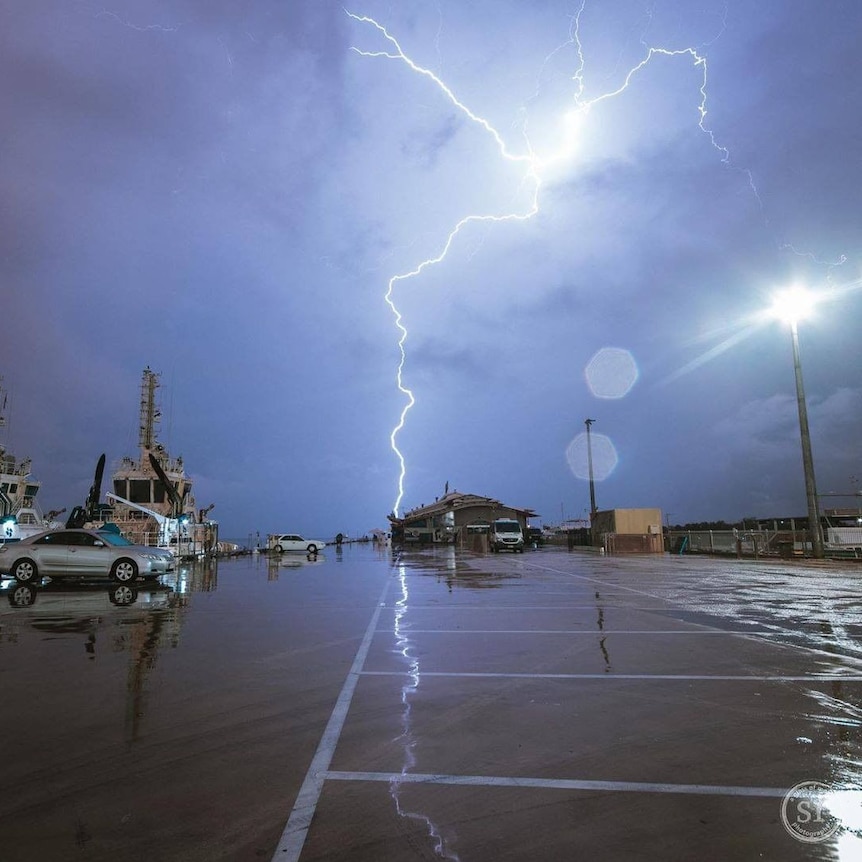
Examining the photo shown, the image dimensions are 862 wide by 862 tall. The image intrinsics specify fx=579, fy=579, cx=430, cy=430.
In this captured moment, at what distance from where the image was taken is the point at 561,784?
358 cm

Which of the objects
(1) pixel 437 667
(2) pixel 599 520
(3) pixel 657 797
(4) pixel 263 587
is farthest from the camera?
(2) pixel 599 520

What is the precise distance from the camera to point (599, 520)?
145ft

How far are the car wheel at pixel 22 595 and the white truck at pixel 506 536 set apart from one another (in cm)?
2933

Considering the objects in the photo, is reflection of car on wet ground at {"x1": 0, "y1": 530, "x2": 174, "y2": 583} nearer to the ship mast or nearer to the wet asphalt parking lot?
the wet asphalt parking lot

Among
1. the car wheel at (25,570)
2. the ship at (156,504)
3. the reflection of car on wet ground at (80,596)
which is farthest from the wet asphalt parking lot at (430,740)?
the ship at (156,504)

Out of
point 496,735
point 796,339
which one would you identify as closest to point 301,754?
point 496,735

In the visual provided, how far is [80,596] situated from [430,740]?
12.3m

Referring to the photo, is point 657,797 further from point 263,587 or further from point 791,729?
point 263,587

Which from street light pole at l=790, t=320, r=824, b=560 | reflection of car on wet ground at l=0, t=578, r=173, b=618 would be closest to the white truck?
street light pole at l=790, t=320, r=824, b=560

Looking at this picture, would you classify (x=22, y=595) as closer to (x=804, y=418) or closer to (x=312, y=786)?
(x=312, y=786)

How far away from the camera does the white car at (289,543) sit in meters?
40.9

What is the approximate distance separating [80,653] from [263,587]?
29.4 feet

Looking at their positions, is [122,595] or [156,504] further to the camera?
[156,504]

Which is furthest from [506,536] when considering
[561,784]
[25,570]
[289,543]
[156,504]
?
[561,784]
